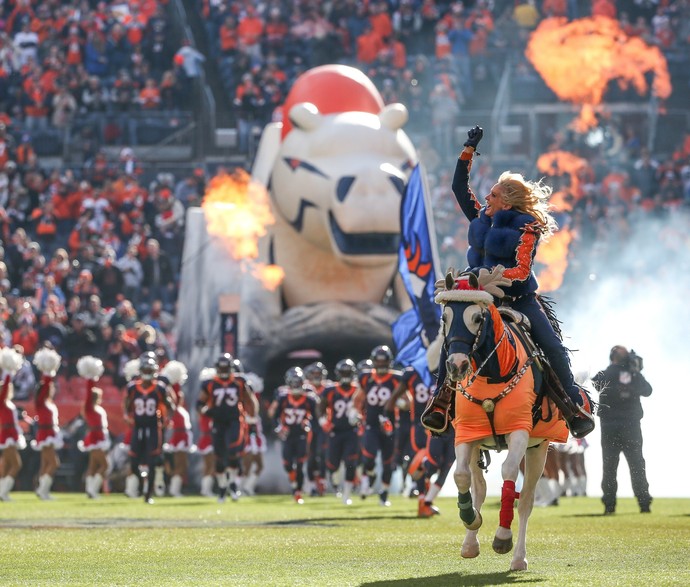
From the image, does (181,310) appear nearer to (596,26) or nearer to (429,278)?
(429,278)

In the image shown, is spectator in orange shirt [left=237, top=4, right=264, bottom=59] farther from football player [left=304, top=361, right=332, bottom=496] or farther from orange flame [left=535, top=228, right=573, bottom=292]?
football player [left=304, top=361, right=332, bottom=496]

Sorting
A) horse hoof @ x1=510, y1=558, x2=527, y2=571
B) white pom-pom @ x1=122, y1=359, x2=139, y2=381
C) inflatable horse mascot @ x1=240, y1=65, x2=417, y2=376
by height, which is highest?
inflatable horse mascot @ x1=240, y1=65, x2=417, y2=376

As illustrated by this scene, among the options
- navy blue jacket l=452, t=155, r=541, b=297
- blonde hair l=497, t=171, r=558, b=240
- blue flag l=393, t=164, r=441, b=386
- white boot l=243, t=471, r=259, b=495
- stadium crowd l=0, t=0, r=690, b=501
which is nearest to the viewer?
navy blue jacket l=452, t=155, r=541, b=297

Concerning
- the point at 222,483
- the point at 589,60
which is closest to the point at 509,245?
the point at 222,483

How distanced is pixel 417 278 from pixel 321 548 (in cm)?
720

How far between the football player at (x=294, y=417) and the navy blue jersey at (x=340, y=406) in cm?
63

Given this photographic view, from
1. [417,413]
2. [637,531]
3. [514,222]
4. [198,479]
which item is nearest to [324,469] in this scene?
[198,479]

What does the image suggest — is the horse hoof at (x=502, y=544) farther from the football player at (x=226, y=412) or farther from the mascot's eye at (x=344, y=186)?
the mascot's eye at (x=344, y=186)

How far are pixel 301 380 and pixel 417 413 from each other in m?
4.95

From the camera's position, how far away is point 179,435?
25109 mm

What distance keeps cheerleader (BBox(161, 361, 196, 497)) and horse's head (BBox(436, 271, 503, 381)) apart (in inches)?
578

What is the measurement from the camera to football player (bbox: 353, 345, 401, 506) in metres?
21.8

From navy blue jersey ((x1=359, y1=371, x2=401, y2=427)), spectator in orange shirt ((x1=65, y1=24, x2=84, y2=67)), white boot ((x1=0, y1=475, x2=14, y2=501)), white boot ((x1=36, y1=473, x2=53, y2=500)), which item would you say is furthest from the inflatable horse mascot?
spectator in orange shirt ((x1=65, y1=24, x2=84, y2=67))

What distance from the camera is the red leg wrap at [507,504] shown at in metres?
10.1
